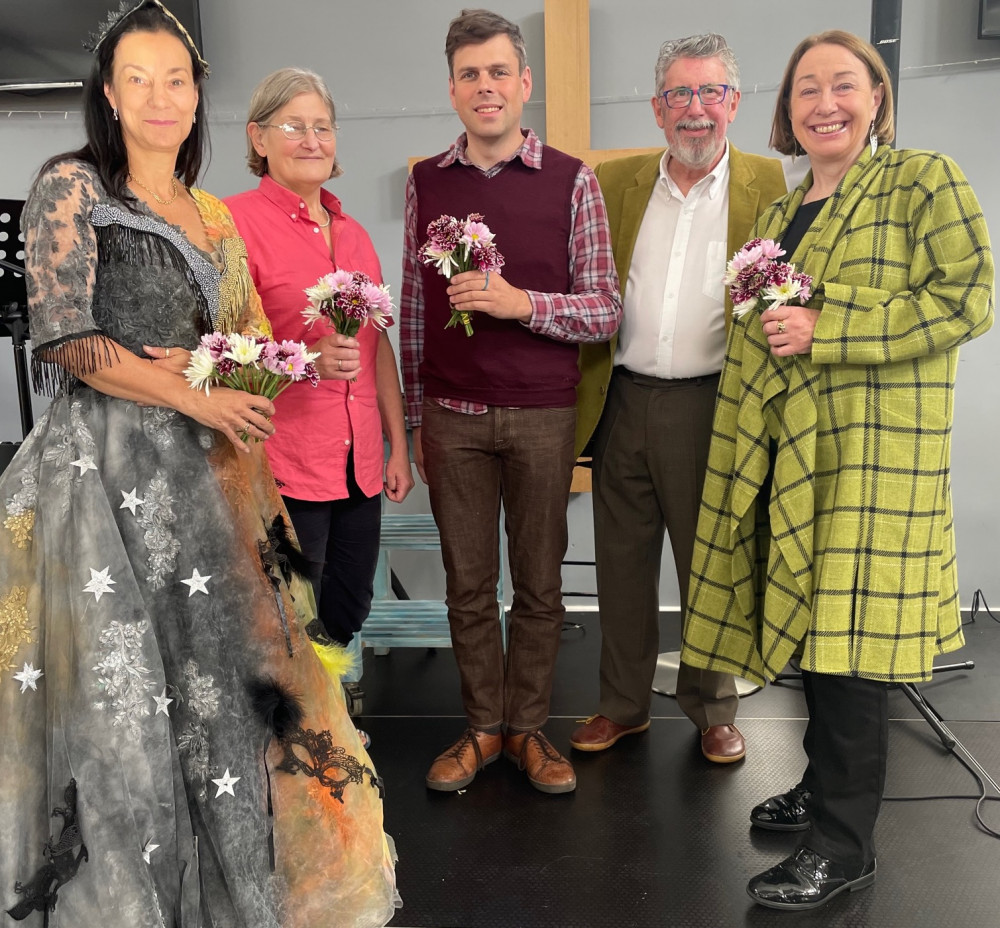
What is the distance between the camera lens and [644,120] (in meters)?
4.36

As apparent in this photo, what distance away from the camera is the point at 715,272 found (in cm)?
270

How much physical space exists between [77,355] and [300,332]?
824 millimetres

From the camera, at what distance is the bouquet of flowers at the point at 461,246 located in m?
2.39

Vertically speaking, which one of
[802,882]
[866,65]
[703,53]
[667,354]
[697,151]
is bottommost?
[802,882]

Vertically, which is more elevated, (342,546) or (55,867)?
(342,546)

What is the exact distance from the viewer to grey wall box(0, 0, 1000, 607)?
4172 millimetres

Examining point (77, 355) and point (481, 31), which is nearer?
point (77, 355)

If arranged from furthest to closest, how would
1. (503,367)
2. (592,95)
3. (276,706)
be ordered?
(592,95) < (503,367) < (276,706)

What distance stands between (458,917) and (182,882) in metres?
0.75

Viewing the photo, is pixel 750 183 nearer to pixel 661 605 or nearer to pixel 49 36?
pixel 661 605

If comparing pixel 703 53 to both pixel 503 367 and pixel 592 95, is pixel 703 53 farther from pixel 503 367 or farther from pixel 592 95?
pixel 592 95

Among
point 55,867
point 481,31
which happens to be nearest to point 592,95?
point 481,31

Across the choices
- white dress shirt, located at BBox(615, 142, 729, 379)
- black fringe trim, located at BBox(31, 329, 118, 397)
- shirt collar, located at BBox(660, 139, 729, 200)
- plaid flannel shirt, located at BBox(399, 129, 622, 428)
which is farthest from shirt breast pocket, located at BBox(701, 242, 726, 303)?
black fringe trim, located at BBox(31, 329, 118, 397)

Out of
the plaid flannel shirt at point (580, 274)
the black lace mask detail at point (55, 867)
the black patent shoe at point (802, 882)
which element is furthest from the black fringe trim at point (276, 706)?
the black patent shoe at point (802, 882)
